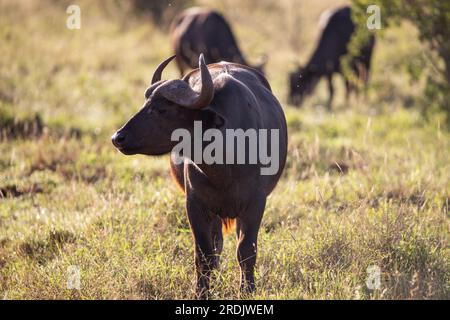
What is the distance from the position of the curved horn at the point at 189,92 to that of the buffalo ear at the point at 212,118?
102 mm

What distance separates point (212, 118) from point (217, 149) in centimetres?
20

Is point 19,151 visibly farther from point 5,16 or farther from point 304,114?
point 5,16

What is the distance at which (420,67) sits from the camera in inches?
380

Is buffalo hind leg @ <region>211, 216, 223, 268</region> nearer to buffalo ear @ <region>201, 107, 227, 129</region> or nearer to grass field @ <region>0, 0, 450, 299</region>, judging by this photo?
grass field @ <region>0, 0, 450, 299</region>

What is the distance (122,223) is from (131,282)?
3.51 feet

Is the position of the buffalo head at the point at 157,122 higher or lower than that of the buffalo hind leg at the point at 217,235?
higher

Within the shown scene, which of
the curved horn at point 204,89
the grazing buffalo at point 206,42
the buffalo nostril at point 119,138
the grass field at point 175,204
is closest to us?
the curved horn at point 204,89

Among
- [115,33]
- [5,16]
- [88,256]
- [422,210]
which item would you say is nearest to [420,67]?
[422,210]

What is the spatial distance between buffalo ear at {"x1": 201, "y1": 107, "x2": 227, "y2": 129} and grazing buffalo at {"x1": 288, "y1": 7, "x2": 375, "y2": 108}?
8.58m

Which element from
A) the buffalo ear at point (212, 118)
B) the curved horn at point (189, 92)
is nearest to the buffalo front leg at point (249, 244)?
the buffalo ear at point (212, 118)

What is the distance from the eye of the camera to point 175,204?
633cm

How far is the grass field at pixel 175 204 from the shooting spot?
5.10m

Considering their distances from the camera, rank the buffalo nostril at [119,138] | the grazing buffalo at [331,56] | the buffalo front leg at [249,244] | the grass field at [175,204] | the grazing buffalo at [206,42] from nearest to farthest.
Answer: the buffalo nostril at [119,138] → the buffalo front leg at [249,244] → the grass field at [175,204] → the grazing buffalo at [206,42] → the grazing buffalo at [331,56]

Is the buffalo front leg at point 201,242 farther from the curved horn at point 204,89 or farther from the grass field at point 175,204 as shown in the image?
the curved horn at point 204,89
